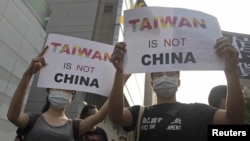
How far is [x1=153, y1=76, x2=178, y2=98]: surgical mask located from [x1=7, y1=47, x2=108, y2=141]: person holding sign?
69cm

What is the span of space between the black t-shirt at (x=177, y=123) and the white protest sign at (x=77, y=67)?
0.93m

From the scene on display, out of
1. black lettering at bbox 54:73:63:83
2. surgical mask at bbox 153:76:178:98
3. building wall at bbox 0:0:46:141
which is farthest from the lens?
building wall at bbox 0:0:46:141

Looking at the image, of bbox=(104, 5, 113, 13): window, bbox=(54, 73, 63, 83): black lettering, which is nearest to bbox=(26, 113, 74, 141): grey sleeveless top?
bbox=(54, 73, 63, 83): black lettering

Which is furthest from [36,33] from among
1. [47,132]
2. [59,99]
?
[47,132]

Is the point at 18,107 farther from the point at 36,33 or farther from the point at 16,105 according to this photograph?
the point at 36,33

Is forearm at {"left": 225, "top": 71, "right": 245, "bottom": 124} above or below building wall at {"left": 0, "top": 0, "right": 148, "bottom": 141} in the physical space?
below

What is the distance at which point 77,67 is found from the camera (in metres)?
2.87

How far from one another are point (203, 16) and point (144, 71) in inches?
25.7

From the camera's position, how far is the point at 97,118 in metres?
2.48

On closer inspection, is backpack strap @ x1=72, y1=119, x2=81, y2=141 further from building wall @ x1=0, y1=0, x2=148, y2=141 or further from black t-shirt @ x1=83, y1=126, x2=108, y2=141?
building wall @ x1=0, y1=0, x2=148, y2=141

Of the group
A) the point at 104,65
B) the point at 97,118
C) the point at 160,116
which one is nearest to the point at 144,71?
the point at 160,116

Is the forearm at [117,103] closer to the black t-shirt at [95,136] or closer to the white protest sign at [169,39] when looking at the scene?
the white protest sign at [169,39]

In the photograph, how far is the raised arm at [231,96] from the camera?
164 centimetres

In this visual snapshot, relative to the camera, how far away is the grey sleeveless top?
2256 millimetres
